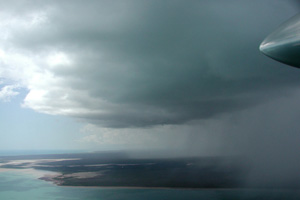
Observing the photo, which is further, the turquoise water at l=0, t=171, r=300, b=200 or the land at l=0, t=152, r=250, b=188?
the land at l=0, t=152, r=250, b=188

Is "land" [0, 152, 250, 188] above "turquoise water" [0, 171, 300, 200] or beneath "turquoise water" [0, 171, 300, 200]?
beneath

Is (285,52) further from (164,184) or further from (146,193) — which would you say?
(164,184)

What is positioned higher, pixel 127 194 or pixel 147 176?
pixel 127 194

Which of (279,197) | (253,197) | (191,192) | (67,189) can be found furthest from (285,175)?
(67,189)

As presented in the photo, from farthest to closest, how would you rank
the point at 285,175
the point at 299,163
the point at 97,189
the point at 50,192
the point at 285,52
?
the point at 299,163 → the point at 285,175 → the point at 97,189 → the point at 50,192 → the point at 285,52

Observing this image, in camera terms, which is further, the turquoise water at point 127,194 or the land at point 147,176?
the land at point 147,176

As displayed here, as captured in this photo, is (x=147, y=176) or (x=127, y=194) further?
(x=147, y=176)

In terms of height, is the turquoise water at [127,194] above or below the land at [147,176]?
above

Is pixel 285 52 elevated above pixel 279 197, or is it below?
above
